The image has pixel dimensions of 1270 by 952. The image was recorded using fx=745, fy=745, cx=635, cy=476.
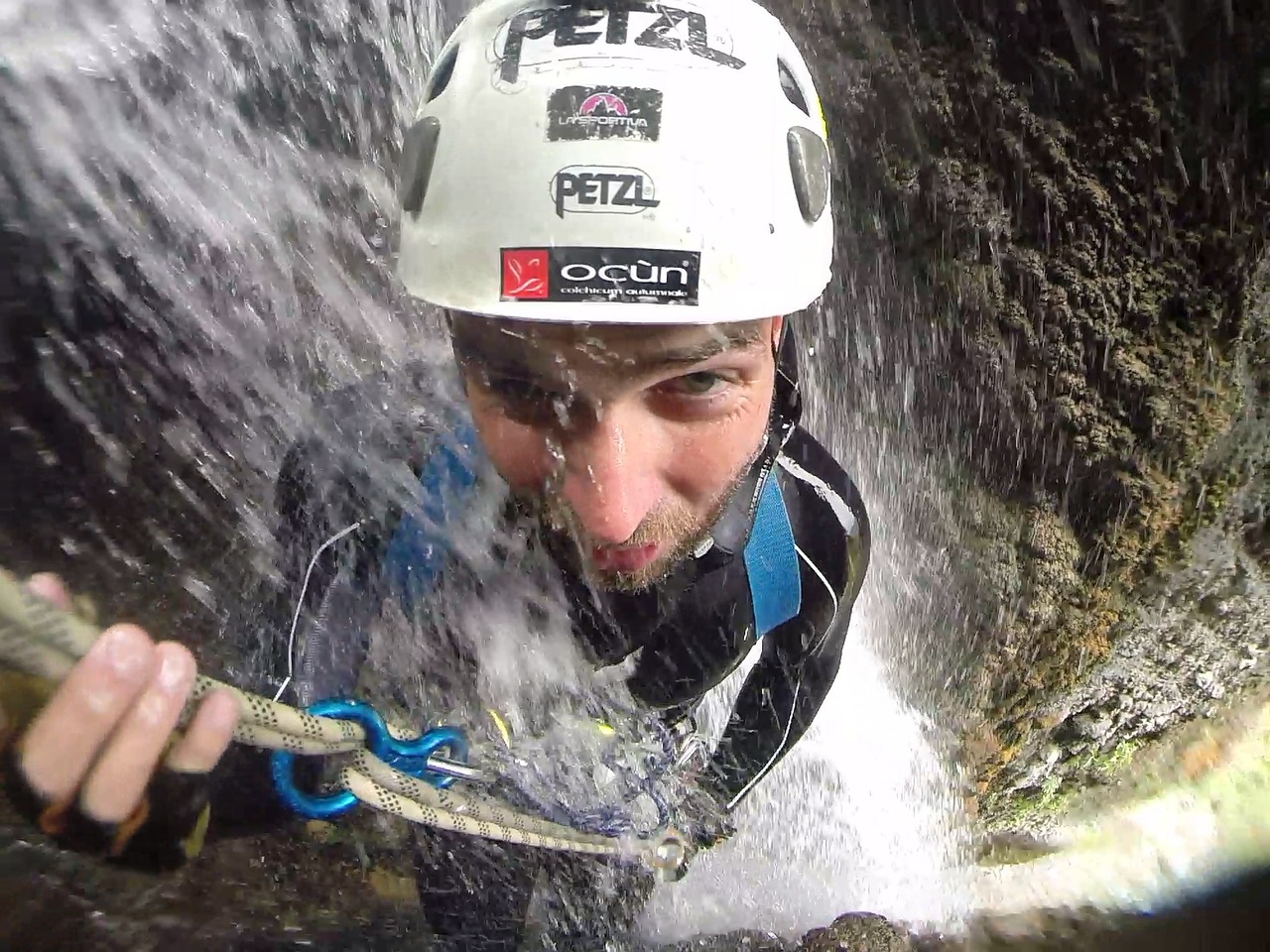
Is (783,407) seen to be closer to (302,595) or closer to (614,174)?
(614,174)

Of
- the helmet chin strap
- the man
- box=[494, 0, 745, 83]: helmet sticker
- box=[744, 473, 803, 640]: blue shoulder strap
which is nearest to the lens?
the man

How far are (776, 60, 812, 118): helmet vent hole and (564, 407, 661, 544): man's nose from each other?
64 centimetres

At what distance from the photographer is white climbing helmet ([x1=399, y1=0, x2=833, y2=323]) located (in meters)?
1.03

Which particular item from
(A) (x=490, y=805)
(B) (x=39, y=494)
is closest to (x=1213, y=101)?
(A) (x=490, y=805)

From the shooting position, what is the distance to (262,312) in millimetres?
2898

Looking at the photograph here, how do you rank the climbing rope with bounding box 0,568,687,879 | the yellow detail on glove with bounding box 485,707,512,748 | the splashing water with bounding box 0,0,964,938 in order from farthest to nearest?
the splashing water with bounding box 0,0,964,938, the yellow detail on glove with bounding box 485,707,512,748, the climbing rope with bounding box 0,568,687,879

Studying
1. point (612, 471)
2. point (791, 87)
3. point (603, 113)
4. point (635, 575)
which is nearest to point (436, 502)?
point (635, 575)

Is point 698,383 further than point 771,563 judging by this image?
No

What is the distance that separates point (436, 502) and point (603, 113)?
2.77 ft

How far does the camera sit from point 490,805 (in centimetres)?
141

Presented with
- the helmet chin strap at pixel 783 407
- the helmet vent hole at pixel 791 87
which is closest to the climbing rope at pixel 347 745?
the helmet chin strap at pixel 783 407

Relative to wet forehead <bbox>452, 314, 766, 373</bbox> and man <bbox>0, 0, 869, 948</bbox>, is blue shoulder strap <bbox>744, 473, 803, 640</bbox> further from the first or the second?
wet forehead <bbox>452, 314, 766, 373</bbox>

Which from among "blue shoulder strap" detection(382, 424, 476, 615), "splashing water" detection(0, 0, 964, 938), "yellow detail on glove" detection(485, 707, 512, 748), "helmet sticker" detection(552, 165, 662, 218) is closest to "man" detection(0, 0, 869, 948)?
"helmet sticker" detection(552, 165, 662, 218)

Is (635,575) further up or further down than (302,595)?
further up
